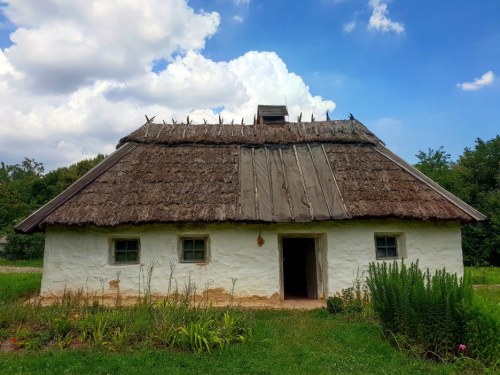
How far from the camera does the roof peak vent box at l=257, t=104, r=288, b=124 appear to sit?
14039 millimetres

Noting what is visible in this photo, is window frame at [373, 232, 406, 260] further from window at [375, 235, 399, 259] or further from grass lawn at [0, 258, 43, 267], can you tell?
grass lawn at [0, 258, 43, 267]

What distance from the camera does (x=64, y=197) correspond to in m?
9.16

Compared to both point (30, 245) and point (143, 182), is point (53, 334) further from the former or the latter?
point (30, 245)

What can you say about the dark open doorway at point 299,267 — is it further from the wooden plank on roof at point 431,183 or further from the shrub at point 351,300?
the wooden plank on roof at point 431,183

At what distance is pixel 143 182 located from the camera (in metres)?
9.77

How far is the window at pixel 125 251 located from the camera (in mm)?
9322

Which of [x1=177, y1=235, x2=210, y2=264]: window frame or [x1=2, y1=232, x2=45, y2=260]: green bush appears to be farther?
[x1=2, y1=232, x2=45, y2=260]: green bush

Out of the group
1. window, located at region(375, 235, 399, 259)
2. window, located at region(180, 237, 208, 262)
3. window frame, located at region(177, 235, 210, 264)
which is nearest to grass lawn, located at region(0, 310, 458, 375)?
window frame, located at region(177, 235, 210, 264)

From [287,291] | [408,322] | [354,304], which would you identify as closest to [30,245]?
[287,291]

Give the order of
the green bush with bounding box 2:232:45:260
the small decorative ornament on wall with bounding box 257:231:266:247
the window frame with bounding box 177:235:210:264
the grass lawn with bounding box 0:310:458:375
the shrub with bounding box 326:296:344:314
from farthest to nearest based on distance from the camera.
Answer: the green bush with bounding box 2:232:45:260
the window frame with bounding box 177:235:210:264
the small decorative ornament on wall with bounding box 257:231:266:247
the shrub with bounding box 326:296:344:314
the grass lawn with bounding box 0:310:458:375

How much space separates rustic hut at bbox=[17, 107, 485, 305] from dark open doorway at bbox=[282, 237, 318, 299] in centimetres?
Answer: 30

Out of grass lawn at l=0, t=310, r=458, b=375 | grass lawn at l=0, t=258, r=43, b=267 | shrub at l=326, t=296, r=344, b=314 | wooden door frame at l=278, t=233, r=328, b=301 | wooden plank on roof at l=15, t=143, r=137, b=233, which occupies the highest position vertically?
wooden plank on roof at l=15, t=143, r=137, b=233

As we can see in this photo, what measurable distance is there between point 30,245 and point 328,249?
19.8m

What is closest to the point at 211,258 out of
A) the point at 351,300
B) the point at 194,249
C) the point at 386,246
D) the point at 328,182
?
the point at 194,249
